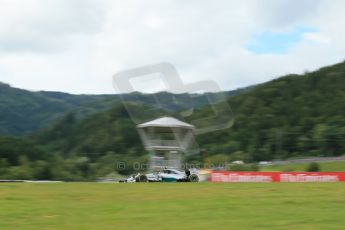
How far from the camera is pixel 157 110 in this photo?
5541cm

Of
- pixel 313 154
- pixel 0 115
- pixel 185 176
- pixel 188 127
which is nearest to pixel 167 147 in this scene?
pixel 188 127

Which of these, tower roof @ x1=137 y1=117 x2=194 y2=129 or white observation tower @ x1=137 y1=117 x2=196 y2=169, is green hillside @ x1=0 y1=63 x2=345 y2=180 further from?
tower roof @ x1=137 y1=117 x2=194 y2=129

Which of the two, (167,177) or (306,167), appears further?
(306,167)

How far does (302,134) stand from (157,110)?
51124mm

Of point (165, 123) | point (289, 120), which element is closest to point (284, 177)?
point (165, 123)

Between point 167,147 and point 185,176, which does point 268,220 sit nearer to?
point 185,176

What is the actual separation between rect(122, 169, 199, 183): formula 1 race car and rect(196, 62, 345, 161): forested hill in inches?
1810

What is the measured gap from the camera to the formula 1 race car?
4262cm

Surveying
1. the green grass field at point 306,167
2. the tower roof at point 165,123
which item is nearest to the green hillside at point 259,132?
the green grass field at point 306,167

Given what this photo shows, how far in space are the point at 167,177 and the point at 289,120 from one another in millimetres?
65172

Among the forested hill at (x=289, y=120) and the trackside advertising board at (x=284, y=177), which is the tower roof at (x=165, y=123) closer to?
the trackside advertising board at (x=284, y=177)

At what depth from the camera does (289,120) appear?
105 meters
